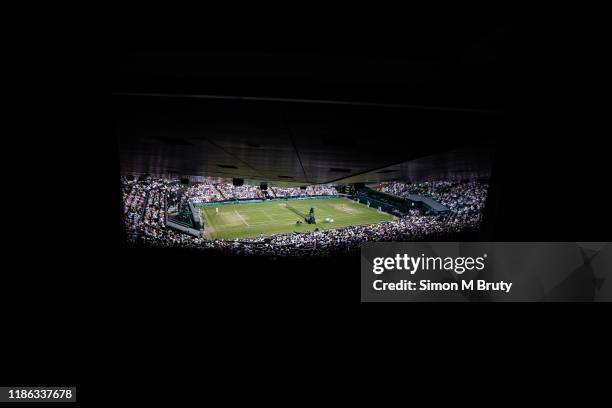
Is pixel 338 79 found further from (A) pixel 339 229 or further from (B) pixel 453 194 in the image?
→ (B) pixel 453 194

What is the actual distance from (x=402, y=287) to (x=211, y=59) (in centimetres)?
393

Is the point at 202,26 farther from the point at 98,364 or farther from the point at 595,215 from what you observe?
the point at 595,215

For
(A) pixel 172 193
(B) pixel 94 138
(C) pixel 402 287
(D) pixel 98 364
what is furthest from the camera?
(A) pixel 172 193

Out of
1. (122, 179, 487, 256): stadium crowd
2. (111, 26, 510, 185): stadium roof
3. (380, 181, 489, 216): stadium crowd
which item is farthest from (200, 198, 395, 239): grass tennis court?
(111, 26, 510, 185): stadium roof

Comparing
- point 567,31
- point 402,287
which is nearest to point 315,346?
point 402,287

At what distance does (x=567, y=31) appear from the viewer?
→ 2344mm

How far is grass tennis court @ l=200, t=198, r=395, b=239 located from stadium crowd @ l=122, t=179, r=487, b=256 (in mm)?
2283

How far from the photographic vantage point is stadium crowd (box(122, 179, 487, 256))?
16203mm

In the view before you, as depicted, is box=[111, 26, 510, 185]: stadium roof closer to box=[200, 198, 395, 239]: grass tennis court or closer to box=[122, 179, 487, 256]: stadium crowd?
box=[122, 179, 487, 256]: stadium crowd

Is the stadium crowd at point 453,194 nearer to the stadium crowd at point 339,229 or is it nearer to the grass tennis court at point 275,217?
the stadium crowd at point 339,229

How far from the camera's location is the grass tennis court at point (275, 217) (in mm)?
24438

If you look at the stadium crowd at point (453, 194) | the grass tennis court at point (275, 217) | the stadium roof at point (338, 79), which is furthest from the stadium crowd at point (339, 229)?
the stadium roof at point (338, 79)

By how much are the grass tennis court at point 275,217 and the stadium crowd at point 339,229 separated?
2.28 m

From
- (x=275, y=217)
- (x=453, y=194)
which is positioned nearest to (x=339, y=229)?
(x=275, y=217)
